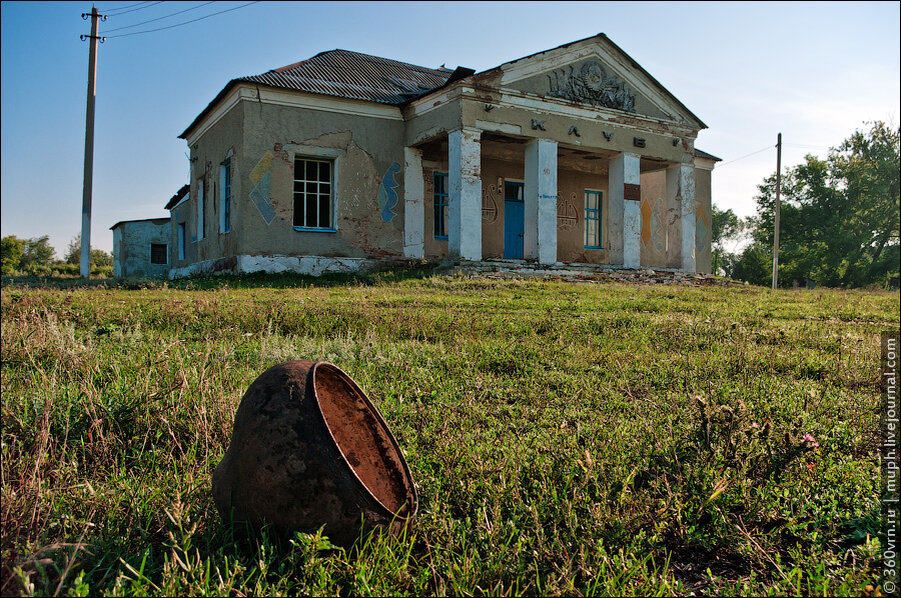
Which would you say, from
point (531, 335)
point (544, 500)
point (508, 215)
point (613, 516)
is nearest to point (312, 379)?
point (544, 500)

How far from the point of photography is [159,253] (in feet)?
96.1

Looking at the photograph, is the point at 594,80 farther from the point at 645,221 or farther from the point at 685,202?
the point at 645,221

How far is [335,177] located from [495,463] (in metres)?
14.0

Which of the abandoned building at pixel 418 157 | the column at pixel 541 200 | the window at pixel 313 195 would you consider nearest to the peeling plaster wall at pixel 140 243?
the abandoned building at pixel 418 157

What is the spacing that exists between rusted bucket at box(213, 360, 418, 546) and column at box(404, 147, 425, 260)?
14.6 metres

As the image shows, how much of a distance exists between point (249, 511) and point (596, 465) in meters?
1.62

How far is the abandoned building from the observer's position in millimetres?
15664

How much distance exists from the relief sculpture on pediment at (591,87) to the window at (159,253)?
19.8 meters

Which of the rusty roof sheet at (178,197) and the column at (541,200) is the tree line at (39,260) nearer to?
the rusty roof sheet at (178,197)

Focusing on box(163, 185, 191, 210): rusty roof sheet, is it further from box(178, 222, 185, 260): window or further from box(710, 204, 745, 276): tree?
box(710, 204, 745, 276): tree

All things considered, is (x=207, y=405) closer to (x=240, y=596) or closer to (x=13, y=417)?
(x=13, y=417)

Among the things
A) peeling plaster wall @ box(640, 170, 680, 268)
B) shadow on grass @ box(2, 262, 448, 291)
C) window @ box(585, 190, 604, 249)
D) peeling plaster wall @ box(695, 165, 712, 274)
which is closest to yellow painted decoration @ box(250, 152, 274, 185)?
shadow on grass @ box(2, 262, 448, 291)

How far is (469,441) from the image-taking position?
360 centimetres

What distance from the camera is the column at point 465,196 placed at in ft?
51.1
